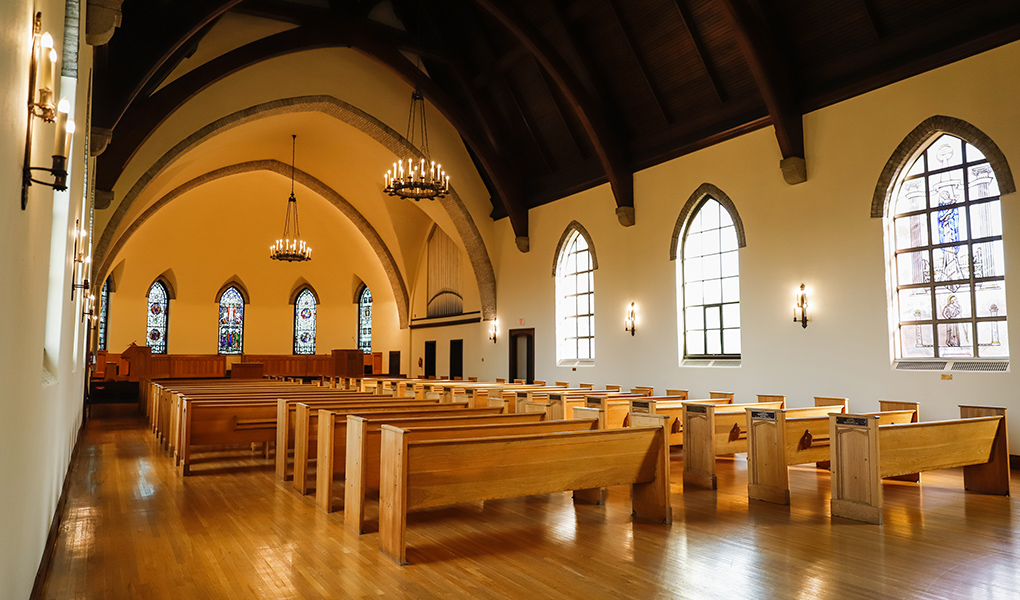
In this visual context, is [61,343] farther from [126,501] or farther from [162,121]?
[162,121]

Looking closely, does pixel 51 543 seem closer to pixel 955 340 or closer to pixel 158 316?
pixel 955 340

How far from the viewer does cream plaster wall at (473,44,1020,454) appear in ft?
25.5

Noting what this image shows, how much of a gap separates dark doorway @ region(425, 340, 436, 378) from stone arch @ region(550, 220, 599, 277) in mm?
5933

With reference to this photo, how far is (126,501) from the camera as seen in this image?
543 centimetres

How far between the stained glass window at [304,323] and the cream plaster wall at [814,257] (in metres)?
12.5

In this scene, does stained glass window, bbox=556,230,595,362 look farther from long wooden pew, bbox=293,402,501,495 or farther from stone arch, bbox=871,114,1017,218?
long wooden pew, bbox=293,402,501,495

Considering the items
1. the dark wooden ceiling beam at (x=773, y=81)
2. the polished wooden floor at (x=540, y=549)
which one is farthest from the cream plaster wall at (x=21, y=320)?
the dark wooden ceiling beam at (x=773, y=81)

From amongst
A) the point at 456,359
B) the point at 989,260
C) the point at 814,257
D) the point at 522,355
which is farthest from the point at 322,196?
the point at 989,260

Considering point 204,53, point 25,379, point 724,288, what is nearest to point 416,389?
point 724,288

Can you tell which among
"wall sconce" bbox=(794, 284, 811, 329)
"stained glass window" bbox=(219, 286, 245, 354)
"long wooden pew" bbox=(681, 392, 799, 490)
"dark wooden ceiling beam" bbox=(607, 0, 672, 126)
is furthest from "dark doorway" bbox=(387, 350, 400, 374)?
"long wooden pew" bbox=(681, 392, 799, 490)

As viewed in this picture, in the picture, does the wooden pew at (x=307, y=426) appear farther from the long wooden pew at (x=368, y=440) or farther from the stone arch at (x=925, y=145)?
the stone arch at (x=925, y=145)

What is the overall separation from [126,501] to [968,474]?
273 inches

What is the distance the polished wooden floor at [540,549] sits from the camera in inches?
134

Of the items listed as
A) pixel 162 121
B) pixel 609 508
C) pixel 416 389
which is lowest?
pixel 609 508
